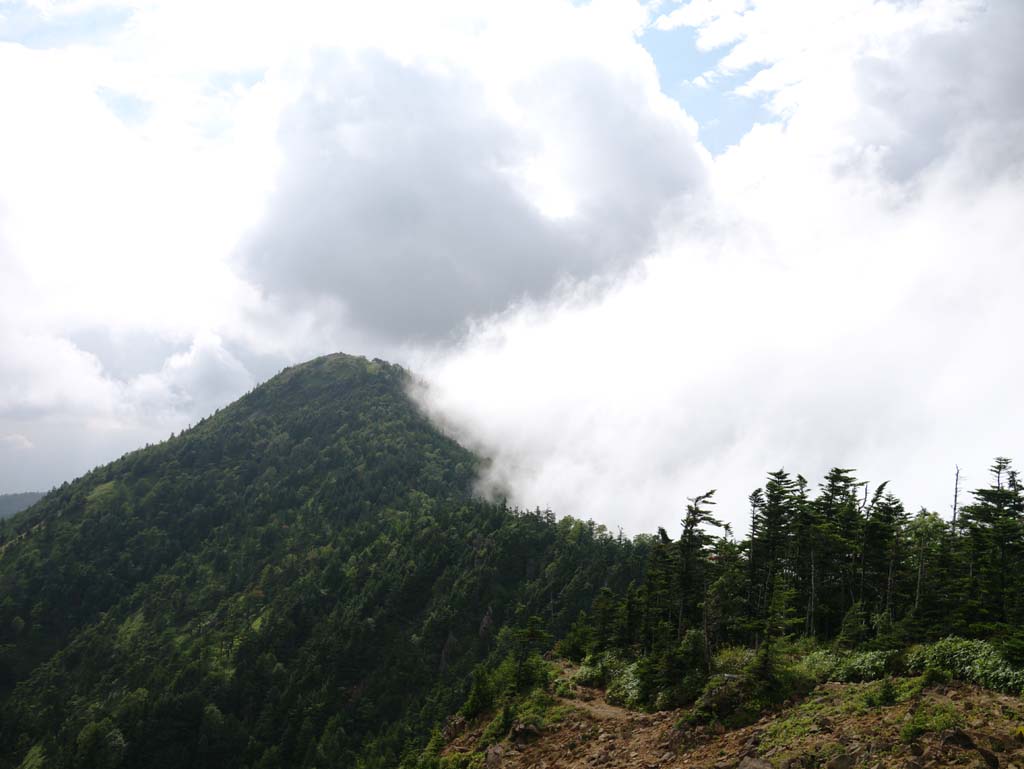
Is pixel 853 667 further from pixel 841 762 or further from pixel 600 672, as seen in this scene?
pixel 600 672

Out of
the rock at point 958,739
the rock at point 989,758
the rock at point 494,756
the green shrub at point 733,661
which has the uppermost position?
the green shrub at point 733,661

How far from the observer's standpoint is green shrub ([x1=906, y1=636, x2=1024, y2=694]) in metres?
25.7

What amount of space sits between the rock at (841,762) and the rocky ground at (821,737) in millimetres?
34

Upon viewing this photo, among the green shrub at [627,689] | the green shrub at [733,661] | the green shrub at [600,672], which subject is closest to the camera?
the green shrub at [733,661]

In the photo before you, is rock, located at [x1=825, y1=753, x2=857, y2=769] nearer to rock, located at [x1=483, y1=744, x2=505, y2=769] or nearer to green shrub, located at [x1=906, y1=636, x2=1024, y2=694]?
green shrub, located at [x1=906, y1=636, x2=1024, y2=694]

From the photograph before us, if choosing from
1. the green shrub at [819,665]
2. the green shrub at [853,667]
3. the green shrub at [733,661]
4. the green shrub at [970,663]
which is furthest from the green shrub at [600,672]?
the green shrub at [970,663]

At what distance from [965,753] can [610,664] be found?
96.6 feet

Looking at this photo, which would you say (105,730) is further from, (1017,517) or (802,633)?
(1017,517)

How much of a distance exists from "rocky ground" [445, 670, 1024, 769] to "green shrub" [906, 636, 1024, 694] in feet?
2.80

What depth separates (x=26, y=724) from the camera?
19488 centimetres

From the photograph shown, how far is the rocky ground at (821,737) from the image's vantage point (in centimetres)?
2084

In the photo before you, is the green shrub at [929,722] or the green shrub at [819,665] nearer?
the green shrub at [929,722]

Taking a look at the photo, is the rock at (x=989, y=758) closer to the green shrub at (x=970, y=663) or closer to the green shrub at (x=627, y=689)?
the green shrub at (x=970, y=663)

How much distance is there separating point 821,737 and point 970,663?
9222 millimetres
